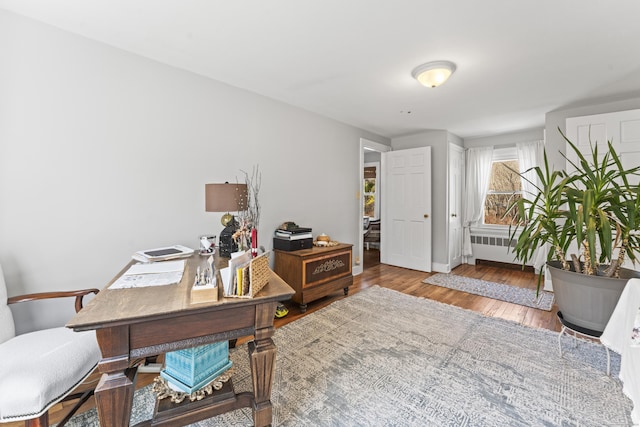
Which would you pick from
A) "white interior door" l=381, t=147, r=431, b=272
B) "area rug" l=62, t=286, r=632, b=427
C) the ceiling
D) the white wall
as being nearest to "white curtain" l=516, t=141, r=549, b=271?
the ceiling

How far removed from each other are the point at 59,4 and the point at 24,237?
1496 mm

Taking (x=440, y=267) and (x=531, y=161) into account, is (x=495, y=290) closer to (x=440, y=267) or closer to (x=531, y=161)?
(x=440, y=267)

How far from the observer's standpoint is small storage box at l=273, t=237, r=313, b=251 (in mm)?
3000

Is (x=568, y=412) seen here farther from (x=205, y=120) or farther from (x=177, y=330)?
(x=205, y=120)

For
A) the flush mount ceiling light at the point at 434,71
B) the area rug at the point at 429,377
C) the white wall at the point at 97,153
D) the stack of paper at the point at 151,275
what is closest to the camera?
the stack of paper at the point at 151,275

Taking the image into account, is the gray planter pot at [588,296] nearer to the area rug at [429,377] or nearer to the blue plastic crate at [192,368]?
the area rug at [429,377]

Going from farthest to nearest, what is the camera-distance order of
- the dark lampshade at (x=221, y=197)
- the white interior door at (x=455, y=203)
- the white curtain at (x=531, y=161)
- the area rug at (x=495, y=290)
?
the white interior door at (x=455, y=203), the white curtain at (x=531, y=161), the area rug at (x=495, y=290), the dark lampshade at (x=221, y=197)

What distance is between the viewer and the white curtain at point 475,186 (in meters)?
4.83

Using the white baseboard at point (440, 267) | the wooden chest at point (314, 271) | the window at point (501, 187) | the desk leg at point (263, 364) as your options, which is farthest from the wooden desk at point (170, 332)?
the window at point (501, 187)

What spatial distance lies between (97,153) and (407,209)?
14.0 feet

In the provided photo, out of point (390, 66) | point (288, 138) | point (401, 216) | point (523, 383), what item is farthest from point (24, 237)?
point (401, 216)

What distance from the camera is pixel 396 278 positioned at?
414 cm

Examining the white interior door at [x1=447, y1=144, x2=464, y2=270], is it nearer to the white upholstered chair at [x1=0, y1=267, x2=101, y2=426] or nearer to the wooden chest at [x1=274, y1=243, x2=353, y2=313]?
the wooden chest at [x1=274, y1=243, x2=353, y2=313]

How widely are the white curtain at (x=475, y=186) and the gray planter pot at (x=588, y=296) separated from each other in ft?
10.9
